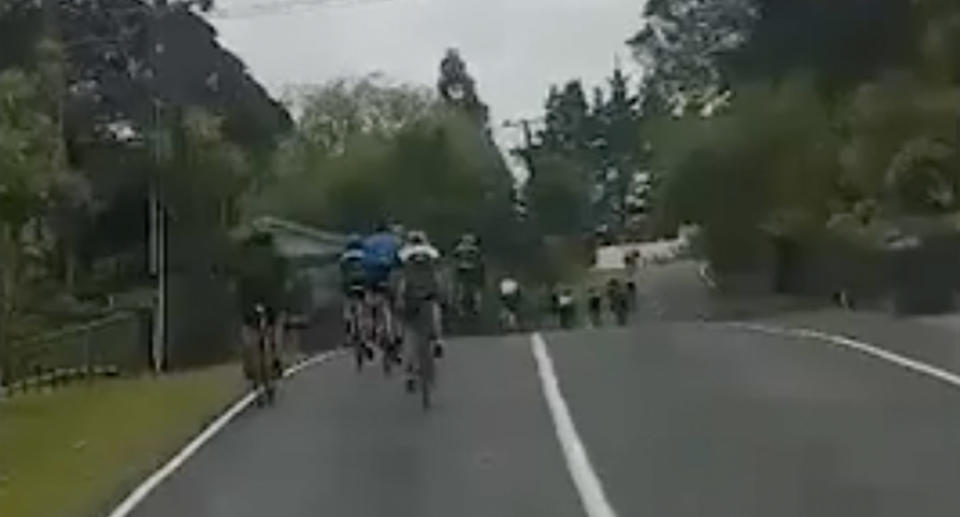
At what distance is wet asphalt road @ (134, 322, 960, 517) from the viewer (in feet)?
53.1

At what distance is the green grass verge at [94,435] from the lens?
766 inches

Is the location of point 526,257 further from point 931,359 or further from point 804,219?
point 931,359

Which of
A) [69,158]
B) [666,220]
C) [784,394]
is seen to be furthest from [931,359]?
[666,220]

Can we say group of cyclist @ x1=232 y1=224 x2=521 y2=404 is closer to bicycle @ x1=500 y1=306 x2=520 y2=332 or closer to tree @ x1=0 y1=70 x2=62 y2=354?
tree @ x1=0 y1=70 x2=62 y2=354

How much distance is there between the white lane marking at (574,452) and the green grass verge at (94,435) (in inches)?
137

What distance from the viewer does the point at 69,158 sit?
59.7 m

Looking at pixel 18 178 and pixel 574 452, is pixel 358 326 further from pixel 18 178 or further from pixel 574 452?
pixel 574 452

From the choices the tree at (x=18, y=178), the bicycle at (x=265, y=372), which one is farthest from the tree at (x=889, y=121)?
the bicycle at (x=265, y=372)

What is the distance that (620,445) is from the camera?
64.9 ft

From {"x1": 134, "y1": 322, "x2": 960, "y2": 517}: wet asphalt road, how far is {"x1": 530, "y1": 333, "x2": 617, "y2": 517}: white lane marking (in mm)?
98

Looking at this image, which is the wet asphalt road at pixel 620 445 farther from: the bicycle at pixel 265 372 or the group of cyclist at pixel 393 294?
the group of cyclist at pixel 393 294

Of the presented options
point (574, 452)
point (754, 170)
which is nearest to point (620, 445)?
point (574, 452)

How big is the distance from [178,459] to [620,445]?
3997 mm

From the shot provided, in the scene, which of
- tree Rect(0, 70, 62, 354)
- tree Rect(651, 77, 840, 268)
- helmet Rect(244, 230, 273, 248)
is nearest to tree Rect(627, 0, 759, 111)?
tree Rect(651, 77, 840, 268)
